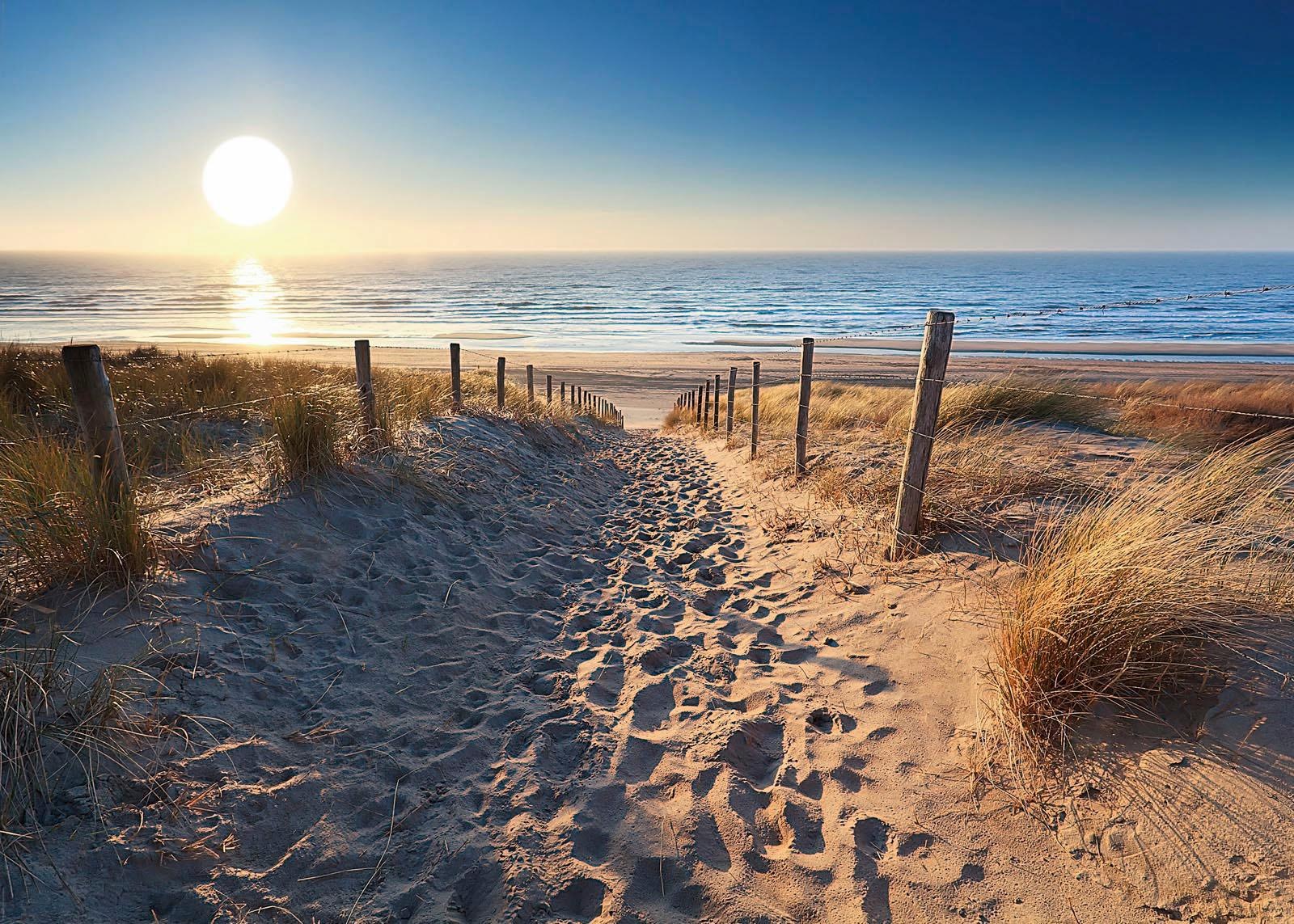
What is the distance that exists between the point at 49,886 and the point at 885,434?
8.72 m

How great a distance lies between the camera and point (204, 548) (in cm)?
374

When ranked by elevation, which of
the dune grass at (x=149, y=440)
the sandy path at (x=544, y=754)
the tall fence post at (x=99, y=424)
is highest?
the tall fence post at (x=99, y=424)

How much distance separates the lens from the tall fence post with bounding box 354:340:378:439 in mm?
6020

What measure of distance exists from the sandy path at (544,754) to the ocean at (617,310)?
1270cm

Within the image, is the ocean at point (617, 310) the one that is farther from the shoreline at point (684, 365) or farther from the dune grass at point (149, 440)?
the dune grass at point (149, 440)

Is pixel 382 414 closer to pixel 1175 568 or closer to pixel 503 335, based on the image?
pixel 1175 568

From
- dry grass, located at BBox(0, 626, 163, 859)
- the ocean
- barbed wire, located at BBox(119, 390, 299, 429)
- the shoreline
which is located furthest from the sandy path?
the shoreline

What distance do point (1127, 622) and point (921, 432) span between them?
2.08m

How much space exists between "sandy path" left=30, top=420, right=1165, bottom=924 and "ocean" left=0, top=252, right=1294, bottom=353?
41.7ft

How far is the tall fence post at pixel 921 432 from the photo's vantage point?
4.54 meters

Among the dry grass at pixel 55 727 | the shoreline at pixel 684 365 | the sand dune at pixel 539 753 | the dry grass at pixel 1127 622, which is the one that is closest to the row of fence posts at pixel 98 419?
the sand dune at pixel 539 753

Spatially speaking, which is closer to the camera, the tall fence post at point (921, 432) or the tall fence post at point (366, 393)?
the tall fence post at point (921, 432)

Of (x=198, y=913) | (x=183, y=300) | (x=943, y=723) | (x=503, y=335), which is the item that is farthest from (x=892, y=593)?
(x=183, y=300)

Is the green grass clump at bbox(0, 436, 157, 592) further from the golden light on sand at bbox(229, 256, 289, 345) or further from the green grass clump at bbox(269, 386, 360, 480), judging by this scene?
the golden light on sand at bbox(229, 256, 289, 345)
